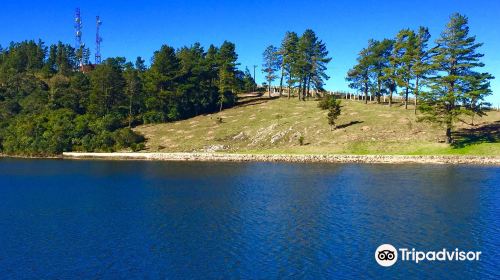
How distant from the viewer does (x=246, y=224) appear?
126ft

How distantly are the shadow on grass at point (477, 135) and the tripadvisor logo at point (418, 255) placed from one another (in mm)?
61569

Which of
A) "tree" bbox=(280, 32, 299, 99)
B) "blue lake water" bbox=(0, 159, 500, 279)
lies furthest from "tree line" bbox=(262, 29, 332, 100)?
"blue lake water" bbox=(0, 159, 500, 279)

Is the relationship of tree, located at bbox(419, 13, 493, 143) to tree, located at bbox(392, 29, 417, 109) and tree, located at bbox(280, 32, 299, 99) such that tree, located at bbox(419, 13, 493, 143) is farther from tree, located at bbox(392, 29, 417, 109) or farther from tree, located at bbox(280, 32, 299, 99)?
tree, located at bbox(280, 32, 299, 99)

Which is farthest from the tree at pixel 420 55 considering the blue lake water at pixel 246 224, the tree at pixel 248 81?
the tree at pixel 248 81

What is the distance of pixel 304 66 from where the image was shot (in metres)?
137

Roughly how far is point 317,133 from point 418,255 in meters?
72.9

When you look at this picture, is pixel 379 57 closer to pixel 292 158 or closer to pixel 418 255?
pixel 292 158

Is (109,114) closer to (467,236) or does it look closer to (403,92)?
(403,92)

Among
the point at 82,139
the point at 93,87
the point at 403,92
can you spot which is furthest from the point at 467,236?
the point at 93,87

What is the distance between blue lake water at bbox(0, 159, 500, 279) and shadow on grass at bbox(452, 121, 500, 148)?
59.9 ft

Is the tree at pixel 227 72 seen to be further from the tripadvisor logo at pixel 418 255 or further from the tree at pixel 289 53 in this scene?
the tripadvisor logo at pixel 418 255

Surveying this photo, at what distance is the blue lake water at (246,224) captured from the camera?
28.0 m

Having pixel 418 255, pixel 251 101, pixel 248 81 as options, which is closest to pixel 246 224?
pixel 418 255

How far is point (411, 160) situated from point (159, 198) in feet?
165
